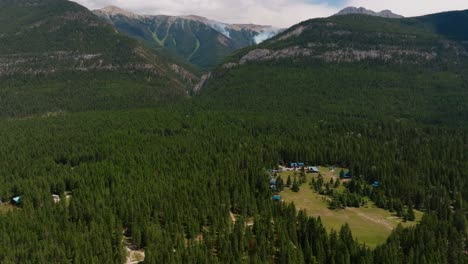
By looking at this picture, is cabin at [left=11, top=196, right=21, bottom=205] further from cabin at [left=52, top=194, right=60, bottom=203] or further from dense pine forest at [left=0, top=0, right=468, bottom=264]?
cabin at [left=52, top=194, right=60, bottom=203]

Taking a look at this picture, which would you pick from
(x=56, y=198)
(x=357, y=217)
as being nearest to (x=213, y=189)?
(x=357, y=217)

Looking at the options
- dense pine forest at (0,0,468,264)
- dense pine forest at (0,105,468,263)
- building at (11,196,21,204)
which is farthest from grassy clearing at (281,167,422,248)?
building at (11,196,21,204)

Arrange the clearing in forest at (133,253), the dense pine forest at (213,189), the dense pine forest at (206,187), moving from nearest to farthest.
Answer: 1. the dense pine forest at (206,187)
2. the dense pine forest at (213,189)
3. the clearing in forest at (133,253)

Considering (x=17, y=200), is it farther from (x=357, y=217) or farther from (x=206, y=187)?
(x=357, y=217)

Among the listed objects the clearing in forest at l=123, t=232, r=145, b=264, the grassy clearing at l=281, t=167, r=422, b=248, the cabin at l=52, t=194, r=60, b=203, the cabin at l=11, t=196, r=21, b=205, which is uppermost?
the cabin at l=11, t=196, r=21, b=205

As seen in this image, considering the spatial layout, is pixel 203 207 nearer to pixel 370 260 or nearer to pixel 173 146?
pixel 370 260

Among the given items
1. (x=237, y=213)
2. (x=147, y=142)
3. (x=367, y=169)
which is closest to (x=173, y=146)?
(x=147, y=142)

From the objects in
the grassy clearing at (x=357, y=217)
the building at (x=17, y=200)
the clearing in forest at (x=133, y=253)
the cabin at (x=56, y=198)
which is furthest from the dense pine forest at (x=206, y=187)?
the grassy clearing at (x=357, y=217)

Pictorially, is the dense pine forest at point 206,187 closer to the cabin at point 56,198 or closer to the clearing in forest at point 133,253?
the clearing in forest at point 133,253
